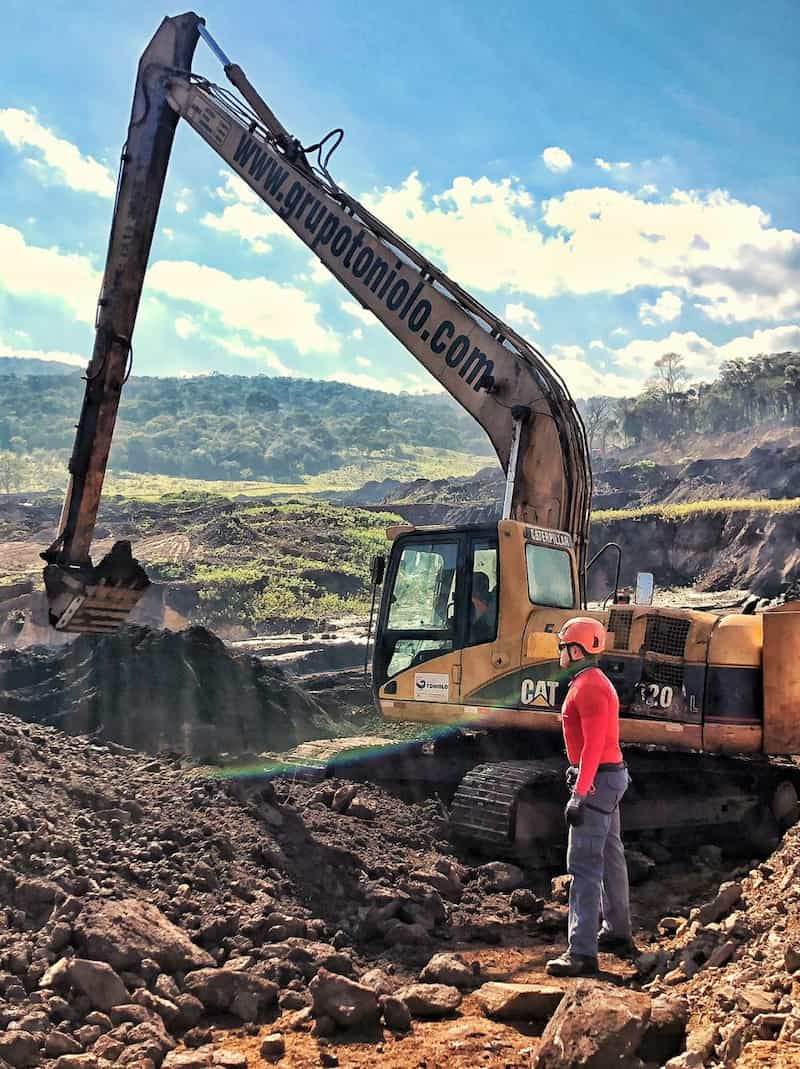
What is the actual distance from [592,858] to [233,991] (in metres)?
1.98

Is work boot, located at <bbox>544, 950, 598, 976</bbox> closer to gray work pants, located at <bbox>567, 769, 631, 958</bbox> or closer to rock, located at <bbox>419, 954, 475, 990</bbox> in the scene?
gray work pants, located at <bbox>567, 769, 631, 958</bbox>

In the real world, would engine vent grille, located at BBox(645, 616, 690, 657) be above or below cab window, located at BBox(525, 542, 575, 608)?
below

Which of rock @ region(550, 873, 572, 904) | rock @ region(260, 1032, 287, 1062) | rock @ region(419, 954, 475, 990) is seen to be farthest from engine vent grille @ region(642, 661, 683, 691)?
rock @ region(260, 1032, 287, 1062)

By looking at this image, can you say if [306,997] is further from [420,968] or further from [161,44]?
[161,44]

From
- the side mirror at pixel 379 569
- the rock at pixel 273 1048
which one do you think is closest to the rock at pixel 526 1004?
the rock at pixel 273 1048

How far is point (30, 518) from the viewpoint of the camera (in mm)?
44281

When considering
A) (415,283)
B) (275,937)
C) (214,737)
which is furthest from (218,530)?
(275,937)

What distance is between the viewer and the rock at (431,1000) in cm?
466

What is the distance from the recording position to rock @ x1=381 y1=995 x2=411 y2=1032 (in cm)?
451

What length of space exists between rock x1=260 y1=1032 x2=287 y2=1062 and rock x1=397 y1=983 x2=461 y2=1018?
2.19 ft

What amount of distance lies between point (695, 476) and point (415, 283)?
51.6 metres

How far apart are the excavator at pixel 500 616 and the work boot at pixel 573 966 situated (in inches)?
66.6

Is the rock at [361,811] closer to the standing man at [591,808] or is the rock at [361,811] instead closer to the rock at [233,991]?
the standing man at [591,808]

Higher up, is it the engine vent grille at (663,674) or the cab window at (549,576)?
the cab window at (549,576)
